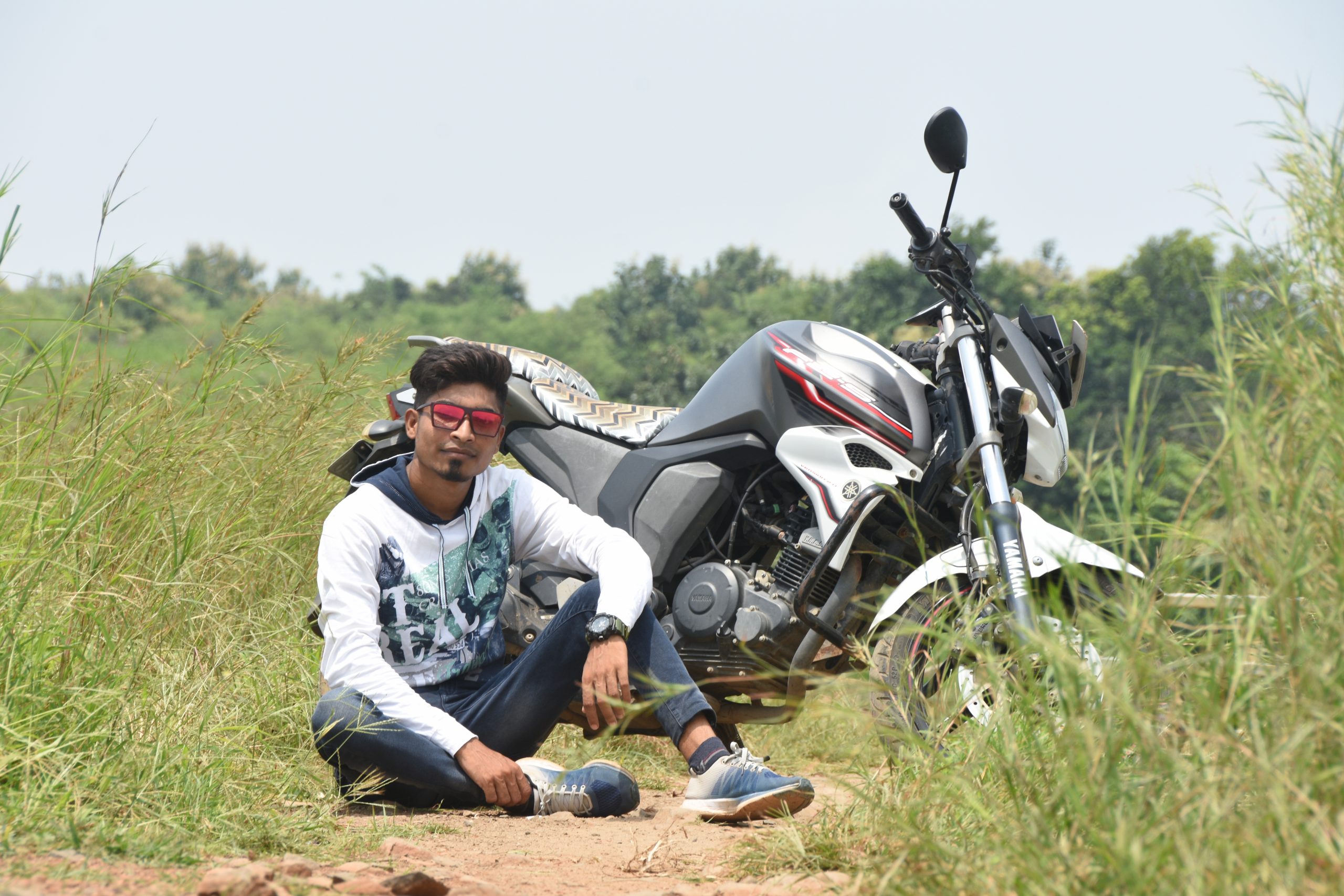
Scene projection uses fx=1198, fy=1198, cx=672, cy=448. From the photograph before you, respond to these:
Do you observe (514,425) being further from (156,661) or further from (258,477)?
(156,661)

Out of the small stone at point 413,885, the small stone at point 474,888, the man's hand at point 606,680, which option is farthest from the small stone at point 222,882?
the man's hand at point 606,680

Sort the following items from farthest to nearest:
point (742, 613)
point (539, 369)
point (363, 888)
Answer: point (539, 369), point (742, 613), point (363, 888)

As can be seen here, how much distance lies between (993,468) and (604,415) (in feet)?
4.74

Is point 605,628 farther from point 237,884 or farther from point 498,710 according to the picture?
point 237,884

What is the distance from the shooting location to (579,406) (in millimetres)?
4004

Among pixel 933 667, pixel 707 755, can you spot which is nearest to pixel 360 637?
pixel 707 755

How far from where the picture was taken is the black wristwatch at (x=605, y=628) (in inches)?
113

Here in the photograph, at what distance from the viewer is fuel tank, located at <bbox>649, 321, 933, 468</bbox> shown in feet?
11.4

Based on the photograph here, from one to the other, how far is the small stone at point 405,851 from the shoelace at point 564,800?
0.65 metres

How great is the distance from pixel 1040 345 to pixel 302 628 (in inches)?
95.7

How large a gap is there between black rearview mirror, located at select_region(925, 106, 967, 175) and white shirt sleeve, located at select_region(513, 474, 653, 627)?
1.28m

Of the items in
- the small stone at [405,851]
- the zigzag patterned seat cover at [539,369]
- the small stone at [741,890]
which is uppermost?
the zigzag patterned seat cover at [539,369]

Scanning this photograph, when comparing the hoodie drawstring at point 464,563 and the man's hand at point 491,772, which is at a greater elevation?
the hoodie drawstring at point 464,563

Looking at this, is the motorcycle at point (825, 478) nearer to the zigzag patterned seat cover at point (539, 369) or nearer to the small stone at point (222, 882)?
the zigzag patterned seat cover at point (539, 369)
